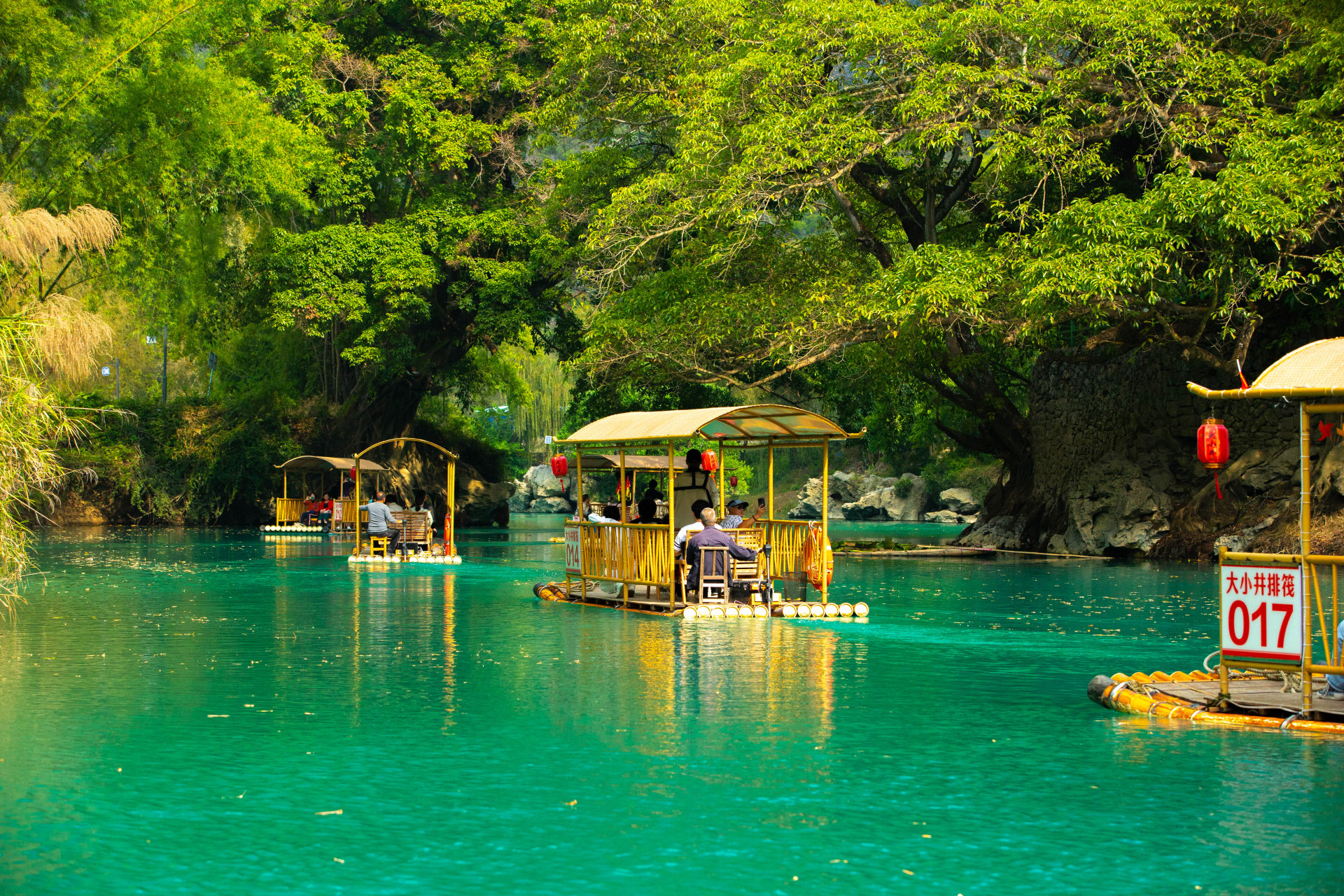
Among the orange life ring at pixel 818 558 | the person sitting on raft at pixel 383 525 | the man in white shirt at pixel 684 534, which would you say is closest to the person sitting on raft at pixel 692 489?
the man in white shirt at pixel 684 534

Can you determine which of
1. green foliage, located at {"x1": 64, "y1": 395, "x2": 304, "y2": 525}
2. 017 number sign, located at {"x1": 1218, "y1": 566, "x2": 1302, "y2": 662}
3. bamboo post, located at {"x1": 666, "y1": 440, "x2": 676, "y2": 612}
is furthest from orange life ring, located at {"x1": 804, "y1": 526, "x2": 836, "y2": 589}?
green foliage, located at {"x1": 64, "y1": 395, "x2": 304, "y2": 525}

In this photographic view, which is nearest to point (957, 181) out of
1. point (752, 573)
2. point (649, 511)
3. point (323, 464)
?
point (649, 511)

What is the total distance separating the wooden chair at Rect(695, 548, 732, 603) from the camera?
55.6ft

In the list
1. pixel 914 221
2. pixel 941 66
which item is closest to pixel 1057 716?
pixel 941 66

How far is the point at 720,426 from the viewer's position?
714 inches

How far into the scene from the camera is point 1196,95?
2422 centimetres

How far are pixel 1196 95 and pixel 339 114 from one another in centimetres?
2744

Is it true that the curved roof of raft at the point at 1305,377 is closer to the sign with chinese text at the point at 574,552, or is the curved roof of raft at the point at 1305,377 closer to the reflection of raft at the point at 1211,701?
the reflection of raft at the point at 1211,701

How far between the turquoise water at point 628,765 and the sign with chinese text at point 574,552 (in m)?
3.38

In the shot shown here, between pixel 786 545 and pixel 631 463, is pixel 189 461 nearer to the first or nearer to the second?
pixel 631 463

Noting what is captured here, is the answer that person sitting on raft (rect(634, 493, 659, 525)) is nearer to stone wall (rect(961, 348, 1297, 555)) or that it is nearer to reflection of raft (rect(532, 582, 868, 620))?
reflection of raft (rect(532, 582, 868, 620))

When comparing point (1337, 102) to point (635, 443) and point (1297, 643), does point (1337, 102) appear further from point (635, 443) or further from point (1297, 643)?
point (1297, 643)

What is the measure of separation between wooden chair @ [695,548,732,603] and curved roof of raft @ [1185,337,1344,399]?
8.60 metres

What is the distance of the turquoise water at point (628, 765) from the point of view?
5.96m
